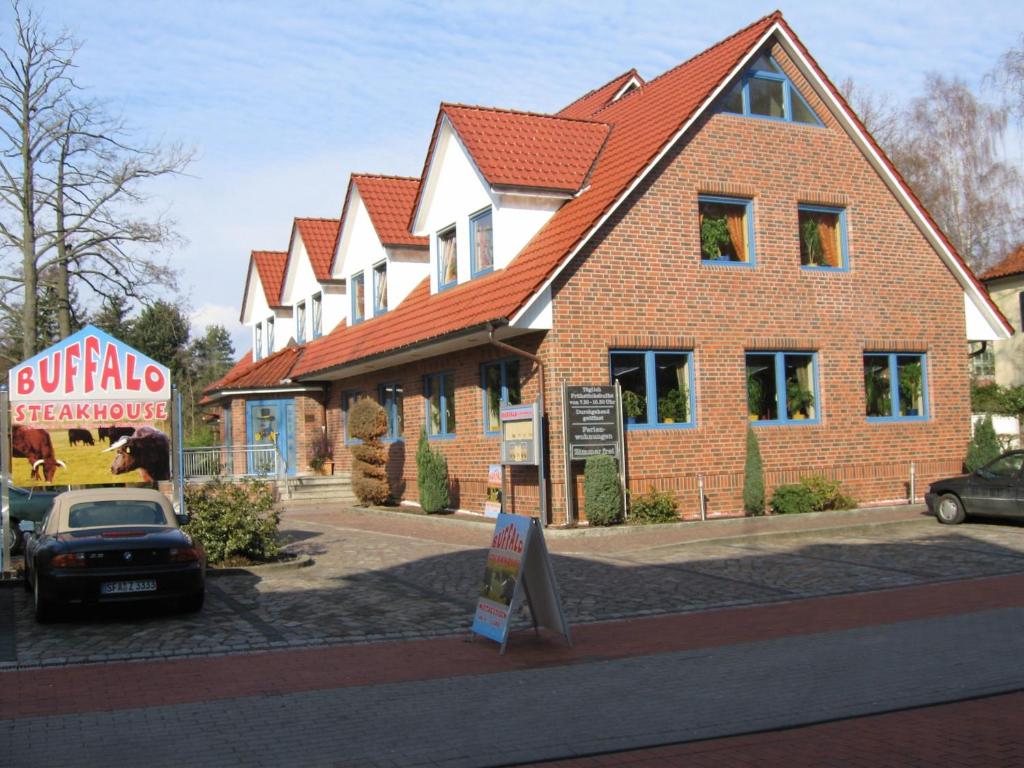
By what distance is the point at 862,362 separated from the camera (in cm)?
2172

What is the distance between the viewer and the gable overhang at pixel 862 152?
1862cm

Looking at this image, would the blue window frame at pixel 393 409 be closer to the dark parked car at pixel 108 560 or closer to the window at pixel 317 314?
the window at pixel 317 314

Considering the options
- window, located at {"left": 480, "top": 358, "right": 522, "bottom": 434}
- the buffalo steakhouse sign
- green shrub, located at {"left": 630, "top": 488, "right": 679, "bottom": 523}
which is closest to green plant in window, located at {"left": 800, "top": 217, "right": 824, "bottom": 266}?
green shrub, located at {"left": 630, "top": 488, "right": 679, "bottom": 523}

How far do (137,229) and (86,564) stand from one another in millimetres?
24914

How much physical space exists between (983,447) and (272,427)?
20.0 meters

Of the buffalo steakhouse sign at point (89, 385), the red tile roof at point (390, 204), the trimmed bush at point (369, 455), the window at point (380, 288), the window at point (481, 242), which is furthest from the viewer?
the window at point (380, 288)

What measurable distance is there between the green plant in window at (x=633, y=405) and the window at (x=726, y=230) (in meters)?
3.09

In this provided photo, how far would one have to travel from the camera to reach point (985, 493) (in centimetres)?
1761

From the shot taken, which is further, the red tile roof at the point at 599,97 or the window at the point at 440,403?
the red tile roof at the point at 599,97

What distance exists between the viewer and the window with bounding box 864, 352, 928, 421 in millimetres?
22000

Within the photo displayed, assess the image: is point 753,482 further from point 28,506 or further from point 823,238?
point 28,506

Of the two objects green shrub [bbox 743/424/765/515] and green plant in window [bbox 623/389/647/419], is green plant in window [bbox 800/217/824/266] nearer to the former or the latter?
green shrub [bbox 743/424/765/515]

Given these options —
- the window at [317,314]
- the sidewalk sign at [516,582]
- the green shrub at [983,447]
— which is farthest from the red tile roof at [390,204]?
the sidewalk sign at [516,582]

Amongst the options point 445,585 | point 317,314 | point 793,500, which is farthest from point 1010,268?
point 445,585
